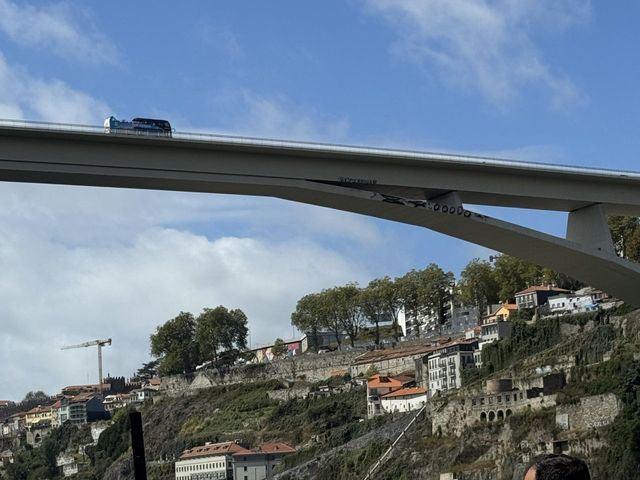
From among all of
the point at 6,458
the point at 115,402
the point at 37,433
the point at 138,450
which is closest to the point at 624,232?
the point at 115,402

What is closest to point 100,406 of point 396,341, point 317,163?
point 396,341

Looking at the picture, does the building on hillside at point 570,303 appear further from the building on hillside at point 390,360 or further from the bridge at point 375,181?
the bridge at point 375,181

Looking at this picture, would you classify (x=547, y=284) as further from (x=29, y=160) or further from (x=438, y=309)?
(x=29, y=160)

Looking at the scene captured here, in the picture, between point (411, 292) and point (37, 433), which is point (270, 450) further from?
point (37, 433)

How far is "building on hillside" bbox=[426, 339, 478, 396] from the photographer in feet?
241

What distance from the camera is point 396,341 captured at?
9300 cm

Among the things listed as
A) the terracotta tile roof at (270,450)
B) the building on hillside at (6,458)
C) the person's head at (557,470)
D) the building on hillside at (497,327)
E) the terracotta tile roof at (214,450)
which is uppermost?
the building on hillside at (497,327)

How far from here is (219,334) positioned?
10988cm

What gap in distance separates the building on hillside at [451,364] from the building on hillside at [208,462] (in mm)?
12196

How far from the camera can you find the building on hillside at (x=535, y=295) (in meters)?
76.8

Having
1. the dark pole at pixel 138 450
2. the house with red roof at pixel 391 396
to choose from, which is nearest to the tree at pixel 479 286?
the house with red roof at pixel 391 396

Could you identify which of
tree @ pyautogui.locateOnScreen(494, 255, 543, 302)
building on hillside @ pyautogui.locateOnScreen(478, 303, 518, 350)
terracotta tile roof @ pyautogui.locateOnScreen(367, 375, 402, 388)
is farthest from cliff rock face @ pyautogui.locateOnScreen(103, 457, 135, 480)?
tree @ pyautogui.locateOnScreen(494, 255, 543, 302)

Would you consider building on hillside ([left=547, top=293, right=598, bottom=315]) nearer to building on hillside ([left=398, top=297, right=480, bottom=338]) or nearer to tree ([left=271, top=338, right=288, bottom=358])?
building on hillside ([left=398, top=297, right=480, bottom=338])

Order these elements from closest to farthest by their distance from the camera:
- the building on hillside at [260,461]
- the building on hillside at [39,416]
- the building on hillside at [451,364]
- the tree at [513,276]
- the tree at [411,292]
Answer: the building on hillside at [451,364], the building on hillside at [260,461], the tree at [513,276], the tree at [411,292], the building on hillside at [39,416]
